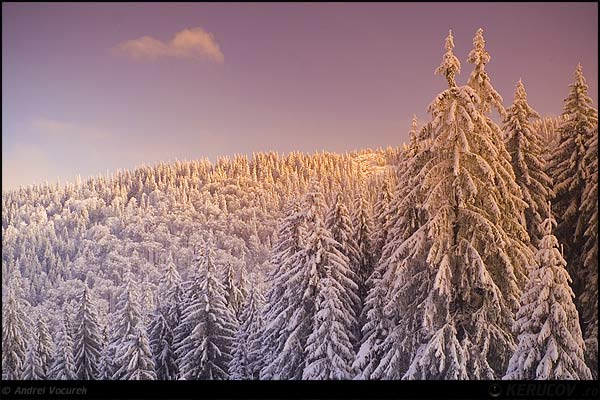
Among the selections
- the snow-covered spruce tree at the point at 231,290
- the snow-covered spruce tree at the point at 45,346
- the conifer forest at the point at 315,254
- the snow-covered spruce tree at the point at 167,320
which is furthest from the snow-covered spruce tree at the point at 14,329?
the snow-covered spruce tree at the point at 231,290

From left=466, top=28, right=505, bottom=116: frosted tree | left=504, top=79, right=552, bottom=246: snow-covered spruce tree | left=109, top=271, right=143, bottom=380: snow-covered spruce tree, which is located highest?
left=466, top=28, right=505, bottom=116: frosted tree

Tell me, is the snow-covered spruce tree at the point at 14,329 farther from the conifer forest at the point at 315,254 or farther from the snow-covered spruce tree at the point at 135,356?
the snow-covered spruce tree at the point at 135,356

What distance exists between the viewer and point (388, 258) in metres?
6.84

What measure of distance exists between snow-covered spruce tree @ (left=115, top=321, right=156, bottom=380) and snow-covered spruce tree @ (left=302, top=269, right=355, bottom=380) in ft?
7.13

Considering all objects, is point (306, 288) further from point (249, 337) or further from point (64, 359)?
point (64, 359)

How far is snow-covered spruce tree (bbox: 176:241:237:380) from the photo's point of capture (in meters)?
7.04

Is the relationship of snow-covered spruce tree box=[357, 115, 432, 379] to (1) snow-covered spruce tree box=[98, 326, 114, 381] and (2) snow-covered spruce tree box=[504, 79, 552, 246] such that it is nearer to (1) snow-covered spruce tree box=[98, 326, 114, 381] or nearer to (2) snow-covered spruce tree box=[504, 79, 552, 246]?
(2) snow-covered spruce tree box=[504, 79, 552, 246]

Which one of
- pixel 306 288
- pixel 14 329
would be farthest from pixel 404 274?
pixel 14 329

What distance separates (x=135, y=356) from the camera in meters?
7.15

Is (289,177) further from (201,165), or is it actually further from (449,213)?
(449,213)

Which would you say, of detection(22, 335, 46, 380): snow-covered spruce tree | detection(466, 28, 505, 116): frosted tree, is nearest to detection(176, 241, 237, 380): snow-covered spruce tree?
detection(22, 335, 46, 380): snow-covered spruce tree

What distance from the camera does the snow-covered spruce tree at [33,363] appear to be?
686 cm

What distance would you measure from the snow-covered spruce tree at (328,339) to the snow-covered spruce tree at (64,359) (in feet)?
10.8
